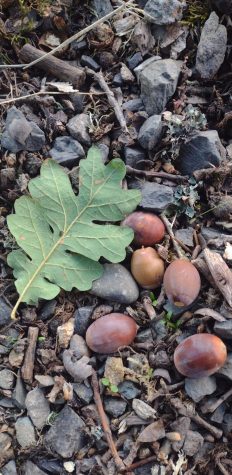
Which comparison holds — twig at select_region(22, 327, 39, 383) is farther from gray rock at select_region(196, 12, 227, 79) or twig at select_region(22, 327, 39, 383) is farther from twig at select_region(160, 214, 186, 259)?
gray rock at select_region(196, 12, 227, 79)

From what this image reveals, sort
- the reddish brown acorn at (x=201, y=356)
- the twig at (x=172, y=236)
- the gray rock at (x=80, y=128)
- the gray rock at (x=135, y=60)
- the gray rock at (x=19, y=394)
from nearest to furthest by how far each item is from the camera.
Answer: the reddish brown acorn at (x=201, y=356) < the gray rock at (x=19, y=394) < the twig at (x=172, y=236) < the gray rock at (x=80, y=128) < the gray rock at (x=135, y=60)

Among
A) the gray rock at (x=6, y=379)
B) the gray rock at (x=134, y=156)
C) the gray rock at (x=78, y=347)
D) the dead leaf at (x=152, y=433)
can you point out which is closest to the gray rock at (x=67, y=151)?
A: the gray rock at (x=134, y=156)

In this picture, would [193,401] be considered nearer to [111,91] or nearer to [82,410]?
[82,410]

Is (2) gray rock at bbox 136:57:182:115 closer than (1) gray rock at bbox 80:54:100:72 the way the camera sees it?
Yes

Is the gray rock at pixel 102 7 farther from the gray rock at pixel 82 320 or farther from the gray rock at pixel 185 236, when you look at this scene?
the gray rock at pixel 82 320

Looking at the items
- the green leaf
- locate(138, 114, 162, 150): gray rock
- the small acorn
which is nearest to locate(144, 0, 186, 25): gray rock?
locate(138, 114, 162, 150): gray rock

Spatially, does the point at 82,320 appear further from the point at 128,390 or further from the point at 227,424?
the point at 227,424
